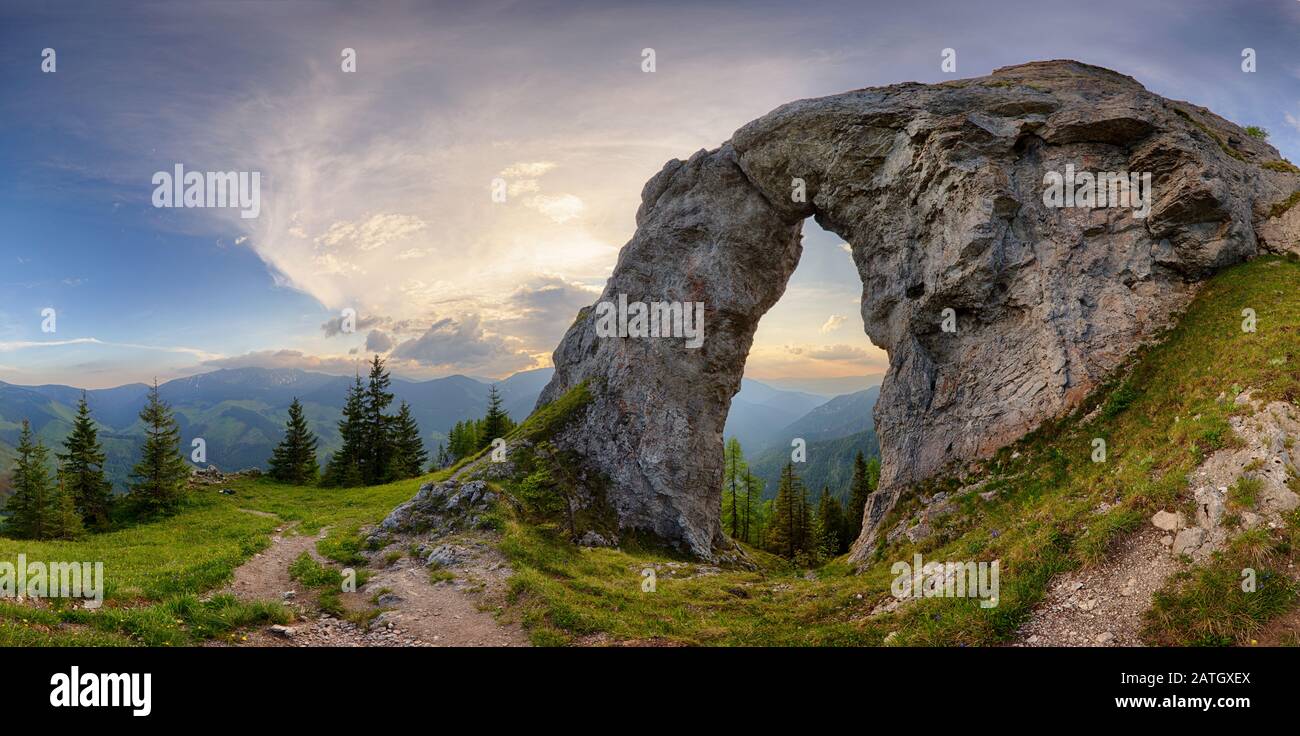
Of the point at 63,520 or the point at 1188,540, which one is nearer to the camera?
the point at 1188,540

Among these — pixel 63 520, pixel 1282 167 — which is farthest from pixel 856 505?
pixel 63 520

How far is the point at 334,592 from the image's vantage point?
57.9 feet

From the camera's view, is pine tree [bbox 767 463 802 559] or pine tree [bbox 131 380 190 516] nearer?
pine tree [bbox 131 380 190 516]

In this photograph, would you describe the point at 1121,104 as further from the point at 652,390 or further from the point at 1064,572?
the point at 652,390

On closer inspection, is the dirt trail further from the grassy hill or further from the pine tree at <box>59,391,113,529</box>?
the pine tree at <box>59,391,113,529</box>

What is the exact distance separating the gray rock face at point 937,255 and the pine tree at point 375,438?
1411 inches

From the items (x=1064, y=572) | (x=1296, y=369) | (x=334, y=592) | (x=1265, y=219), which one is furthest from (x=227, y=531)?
(x=1265, y=219)

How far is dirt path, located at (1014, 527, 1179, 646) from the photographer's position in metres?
11.1

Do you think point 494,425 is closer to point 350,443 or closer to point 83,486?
point 350,443

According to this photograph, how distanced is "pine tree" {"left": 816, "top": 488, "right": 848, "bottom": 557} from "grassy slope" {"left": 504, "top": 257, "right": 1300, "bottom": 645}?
113 ft

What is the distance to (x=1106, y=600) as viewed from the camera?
1180cm

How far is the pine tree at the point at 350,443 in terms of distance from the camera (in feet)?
194

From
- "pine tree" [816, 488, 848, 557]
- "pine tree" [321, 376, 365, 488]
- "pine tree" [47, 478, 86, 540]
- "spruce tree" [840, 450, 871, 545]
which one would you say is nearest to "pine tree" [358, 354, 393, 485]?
"pine tree" [321, 376, 365, 488]

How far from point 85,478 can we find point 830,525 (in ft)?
224
